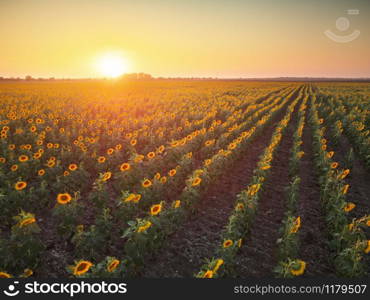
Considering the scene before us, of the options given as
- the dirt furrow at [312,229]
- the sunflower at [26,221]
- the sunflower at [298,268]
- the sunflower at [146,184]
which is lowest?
the dirt furrow at [312,229]

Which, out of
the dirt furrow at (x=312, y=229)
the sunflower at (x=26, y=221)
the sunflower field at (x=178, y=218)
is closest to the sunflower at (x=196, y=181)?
the sunflower field at (x=178, y=218)

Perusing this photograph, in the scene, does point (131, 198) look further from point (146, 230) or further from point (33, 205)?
point (33, 205)

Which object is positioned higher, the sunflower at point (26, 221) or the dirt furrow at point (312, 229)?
the sunflower at point (26, 221)

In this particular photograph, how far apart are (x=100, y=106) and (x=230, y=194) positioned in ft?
45.1

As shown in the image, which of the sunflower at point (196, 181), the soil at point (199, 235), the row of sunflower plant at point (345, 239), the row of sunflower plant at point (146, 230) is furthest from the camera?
the sunflower at point (196, 181)

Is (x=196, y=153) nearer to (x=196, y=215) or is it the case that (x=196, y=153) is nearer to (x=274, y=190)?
(x=274, y=190)

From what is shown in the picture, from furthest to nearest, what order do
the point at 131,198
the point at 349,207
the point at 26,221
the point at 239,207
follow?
1. the point at 239,207
2. the point at 349,207
3. the point at 131,198
4. the point at 26,221

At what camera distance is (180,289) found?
2830mm

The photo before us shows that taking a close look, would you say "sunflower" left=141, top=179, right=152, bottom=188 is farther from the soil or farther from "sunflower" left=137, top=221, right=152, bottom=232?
"sunflower" left=137, top=221, right=152, bottom=232

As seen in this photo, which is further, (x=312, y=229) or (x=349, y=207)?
(x=312, y=229)

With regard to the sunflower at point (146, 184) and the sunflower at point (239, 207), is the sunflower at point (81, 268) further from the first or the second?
the sunflower at point (239, 207)

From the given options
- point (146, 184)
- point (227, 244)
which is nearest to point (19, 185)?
point (146, 184)

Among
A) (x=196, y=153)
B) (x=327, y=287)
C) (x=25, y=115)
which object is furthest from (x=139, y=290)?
(x=25, y=115)

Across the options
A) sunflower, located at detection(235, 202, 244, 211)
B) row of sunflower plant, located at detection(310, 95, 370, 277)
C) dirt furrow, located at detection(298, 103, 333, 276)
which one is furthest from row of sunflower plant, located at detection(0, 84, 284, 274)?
row of sunflower plant, located at detection(310, 95, 370, 277)
